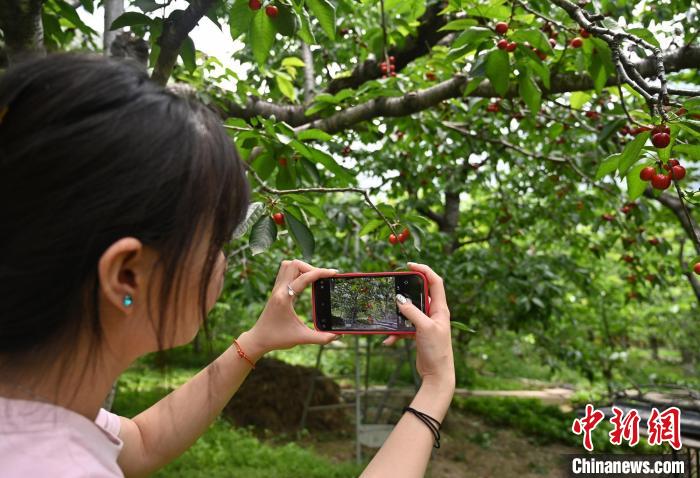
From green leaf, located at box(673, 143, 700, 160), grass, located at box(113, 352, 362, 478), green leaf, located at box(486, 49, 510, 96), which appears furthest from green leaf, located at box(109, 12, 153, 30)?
grass, located at box(113, 352, 362, 478)

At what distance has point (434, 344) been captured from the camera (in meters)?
0.94

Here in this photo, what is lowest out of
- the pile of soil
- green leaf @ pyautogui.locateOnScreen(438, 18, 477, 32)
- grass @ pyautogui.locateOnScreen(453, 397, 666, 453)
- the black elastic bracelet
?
grass @ pyautogui.locateOnScreen(453, 397, 666, 453)

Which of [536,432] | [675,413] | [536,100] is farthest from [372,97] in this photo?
[536,432]

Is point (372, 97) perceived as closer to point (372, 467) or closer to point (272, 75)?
point (272, 75)

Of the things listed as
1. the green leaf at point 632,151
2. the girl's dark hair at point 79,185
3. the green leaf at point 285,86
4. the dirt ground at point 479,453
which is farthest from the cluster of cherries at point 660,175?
the dirt ground at point 479,453

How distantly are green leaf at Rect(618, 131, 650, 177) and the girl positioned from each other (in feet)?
3.33

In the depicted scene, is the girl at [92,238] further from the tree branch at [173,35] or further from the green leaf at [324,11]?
the green leaf at [324,11]

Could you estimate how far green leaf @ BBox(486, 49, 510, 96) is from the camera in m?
1.97

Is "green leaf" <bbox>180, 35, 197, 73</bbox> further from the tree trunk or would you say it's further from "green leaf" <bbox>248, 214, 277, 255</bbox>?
"green leaf" <bbox>248, 214, 277, 255</bbox>

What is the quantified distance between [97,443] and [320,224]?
3.53m

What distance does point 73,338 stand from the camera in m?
0.72

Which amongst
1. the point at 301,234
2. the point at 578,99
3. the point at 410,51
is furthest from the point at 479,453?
the point at 301,234

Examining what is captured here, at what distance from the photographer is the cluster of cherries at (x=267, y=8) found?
5.21 ft

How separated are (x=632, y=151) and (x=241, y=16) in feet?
3.81
